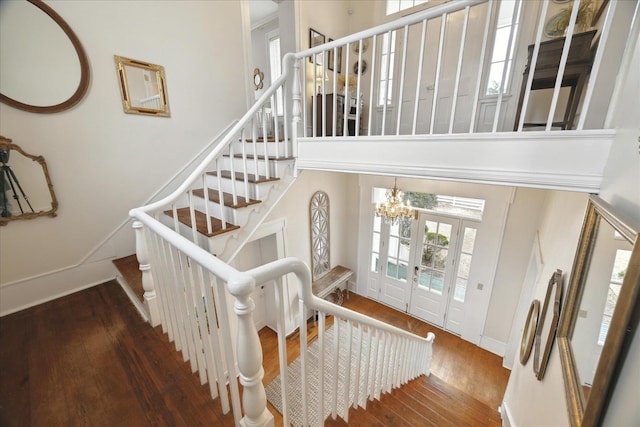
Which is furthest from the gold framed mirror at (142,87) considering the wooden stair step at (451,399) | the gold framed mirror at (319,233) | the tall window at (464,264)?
the tall window at (464,264)

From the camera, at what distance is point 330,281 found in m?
4.49

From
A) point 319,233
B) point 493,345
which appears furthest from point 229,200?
point 493,345

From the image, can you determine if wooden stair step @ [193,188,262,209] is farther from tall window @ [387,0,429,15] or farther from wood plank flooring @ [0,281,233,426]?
tall window @ [387,0,429,15]

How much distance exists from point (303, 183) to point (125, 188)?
2137 mm

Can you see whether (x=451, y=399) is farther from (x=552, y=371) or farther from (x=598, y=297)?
(x=598, y=297)

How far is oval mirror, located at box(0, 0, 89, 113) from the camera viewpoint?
1.76 meters

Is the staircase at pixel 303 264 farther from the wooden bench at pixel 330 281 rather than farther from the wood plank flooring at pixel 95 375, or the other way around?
the wooden bench at pixel 330 281

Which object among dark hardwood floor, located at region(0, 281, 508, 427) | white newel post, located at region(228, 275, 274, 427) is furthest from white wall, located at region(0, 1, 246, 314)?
white newel post, located at region(228, 275, 274, 427)

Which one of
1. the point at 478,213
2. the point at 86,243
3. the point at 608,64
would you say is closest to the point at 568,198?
the point at 608,64

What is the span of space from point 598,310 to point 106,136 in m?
3.41

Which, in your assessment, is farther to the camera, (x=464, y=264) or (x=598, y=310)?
(x=464, y=264)

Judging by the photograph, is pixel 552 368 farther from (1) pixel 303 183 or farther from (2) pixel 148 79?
(2) pixel 148 79

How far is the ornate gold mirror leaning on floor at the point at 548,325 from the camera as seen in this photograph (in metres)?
1.35

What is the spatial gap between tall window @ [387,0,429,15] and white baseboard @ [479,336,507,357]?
509 centimetres
